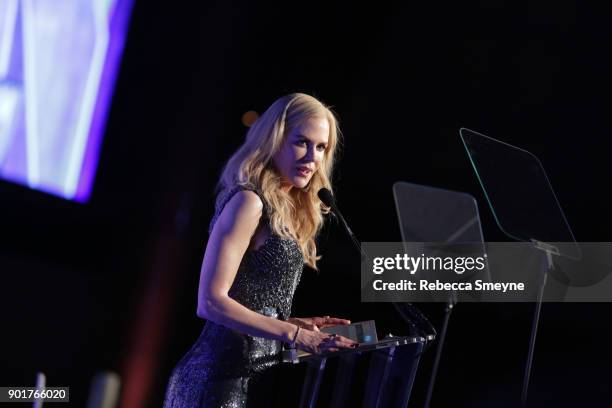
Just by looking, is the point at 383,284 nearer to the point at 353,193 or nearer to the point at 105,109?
the point at 353,193

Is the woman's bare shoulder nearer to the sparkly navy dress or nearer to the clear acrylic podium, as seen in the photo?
the sparkly navy dress

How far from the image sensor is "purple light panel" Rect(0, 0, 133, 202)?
2.56 meters

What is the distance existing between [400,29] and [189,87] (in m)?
1.12

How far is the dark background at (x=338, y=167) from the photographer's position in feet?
9.16

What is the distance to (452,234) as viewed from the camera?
274cm

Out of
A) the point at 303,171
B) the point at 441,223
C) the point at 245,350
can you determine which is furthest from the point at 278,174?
the point at 441,223

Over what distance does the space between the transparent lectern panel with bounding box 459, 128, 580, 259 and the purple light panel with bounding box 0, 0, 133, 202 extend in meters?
1.55

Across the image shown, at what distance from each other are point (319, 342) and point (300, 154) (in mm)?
A: 546

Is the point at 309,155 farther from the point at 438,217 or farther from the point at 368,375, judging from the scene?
the point at 438,217

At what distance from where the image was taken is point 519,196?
2254 mm

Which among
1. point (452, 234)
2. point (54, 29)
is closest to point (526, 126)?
point (452, 234)

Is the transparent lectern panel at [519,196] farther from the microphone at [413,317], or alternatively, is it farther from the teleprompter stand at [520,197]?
the microphone at [413,317]

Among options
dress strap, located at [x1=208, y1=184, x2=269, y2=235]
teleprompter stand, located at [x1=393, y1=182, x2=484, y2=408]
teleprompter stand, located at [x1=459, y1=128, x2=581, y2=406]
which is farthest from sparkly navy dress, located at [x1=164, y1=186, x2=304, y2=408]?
teleprompter stand, located at [x1=393, y1=182, x2=484, y2=408]
